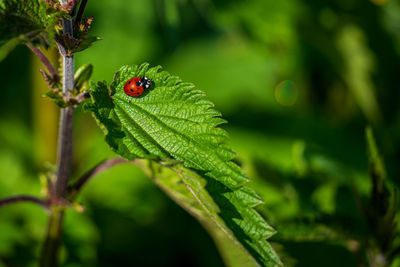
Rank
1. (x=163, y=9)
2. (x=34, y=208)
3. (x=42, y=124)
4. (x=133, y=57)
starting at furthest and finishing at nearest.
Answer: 1. (x=133, y=57)
2. (x=42, y=124)
3. (x=34, y=208)
4. (x=163, y=9)

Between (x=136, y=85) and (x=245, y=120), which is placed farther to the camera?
(x=245, y=120)

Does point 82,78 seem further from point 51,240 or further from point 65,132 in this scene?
point 51,240

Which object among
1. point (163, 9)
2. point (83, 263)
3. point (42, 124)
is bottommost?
point (83, 263)

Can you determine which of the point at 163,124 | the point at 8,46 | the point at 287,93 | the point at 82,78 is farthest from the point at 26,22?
the point at 287,93

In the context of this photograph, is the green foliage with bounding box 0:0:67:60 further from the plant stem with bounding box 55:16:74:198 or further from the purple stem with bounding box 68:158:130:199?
the purple stem with bounding box 68:158:130:199

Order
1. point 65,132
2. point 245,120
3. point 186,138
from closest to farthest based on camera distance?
point 186,138 → point 65,132 → point 245,120

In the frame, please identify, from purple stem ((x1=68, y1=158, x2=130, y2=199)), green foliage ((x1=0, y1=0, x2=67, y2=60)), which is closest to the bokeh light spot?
purple stem ((x1=68, y1=158, x2=130, y2=199))

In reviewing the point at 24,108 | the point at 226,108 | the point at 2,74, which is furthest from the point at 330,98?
the point at 2,74

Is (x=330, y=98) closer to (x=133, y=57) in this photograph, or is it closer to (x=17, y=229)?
(x=133, y=57)
